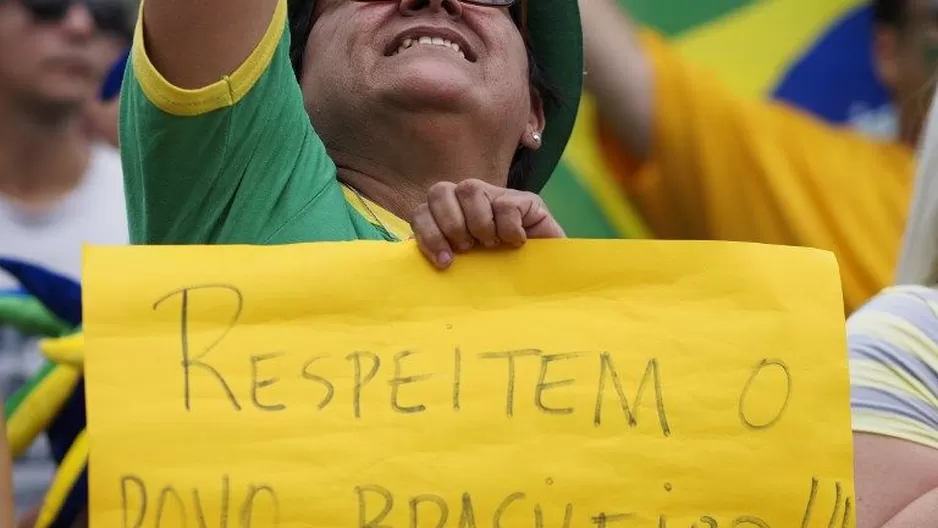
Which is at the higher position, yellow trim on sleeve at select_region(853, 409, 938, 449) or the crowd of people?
the crowd of people

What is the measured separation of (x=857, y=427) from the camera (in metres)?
1.93

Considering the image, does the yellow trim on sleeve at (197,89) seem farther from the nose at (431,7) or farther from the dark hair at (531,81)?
the dark hair at (531,81)

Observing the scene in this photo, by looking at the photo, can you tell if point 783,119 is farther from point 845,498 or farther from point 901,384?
point 845,498

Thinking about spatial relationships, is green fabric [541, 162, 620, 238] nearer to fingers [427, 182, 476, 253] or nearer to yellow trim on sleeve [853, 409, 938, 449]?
yellow trim on sleeve [853, 409, 938, 449]

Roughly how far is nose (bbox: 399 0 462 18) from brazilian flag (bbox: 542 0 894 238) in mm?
2255

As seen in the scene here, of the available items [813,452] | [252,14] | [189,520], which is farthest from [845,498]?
[252,14]

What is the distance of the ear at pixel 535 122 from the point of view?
2178mm

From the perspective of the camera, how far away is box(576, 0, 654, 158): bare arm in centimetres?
330

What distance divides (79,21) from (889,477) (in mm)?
2466

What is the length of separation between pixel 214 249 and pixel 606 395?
1.21 feet

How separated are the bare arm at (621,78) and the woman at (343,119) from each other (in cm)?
105

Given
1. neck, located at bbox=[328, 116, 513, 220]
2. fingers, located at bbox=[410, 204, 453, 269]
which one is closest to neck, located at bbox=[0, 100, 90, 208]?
neck, located at bbox=[328, 116, 513, 220]

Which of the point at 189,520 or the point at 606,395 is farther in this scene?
the point at 606,395

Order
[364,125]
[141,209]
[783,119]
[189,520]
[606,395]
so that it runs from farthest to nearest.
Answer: [783,119] → [364,125] → [141,209] → [606,395] → [189,520]
